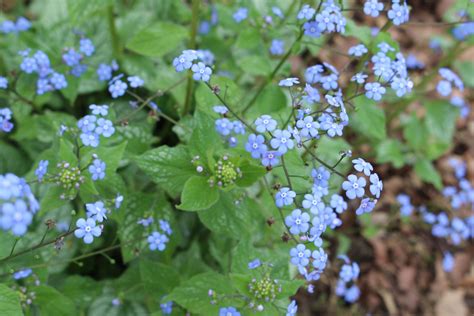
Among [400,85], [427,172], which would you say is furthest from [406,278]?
[400,85]

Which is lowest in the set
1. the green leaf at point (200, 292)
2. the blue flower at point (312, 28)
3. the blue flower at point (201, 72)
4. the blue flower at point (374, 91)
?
the green leaf at point (200, 292)

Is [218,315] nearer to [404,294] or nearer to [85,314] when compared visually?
[85,314]

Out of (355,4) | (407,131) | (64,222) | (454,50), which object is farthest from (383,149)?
(64,222)

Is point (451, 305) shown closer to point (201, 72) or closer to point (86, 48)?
point (201, 72)

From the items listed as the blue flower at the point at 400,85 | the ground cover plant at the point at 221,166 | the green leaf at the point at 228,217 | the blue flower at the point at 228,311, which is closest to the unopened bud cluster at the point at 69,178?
the ground cover plant at the point at 221,166

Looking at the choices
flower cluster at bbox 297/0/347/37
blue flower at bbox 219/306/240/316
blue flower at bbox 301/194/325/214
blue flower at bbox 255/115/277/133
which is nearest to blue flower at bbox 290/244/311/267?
blue flower at bbox 301/194/325/214

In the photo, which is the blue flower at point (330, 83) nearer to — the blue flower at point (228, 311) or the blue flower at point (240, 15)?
the blue flower at point (240, 15)
